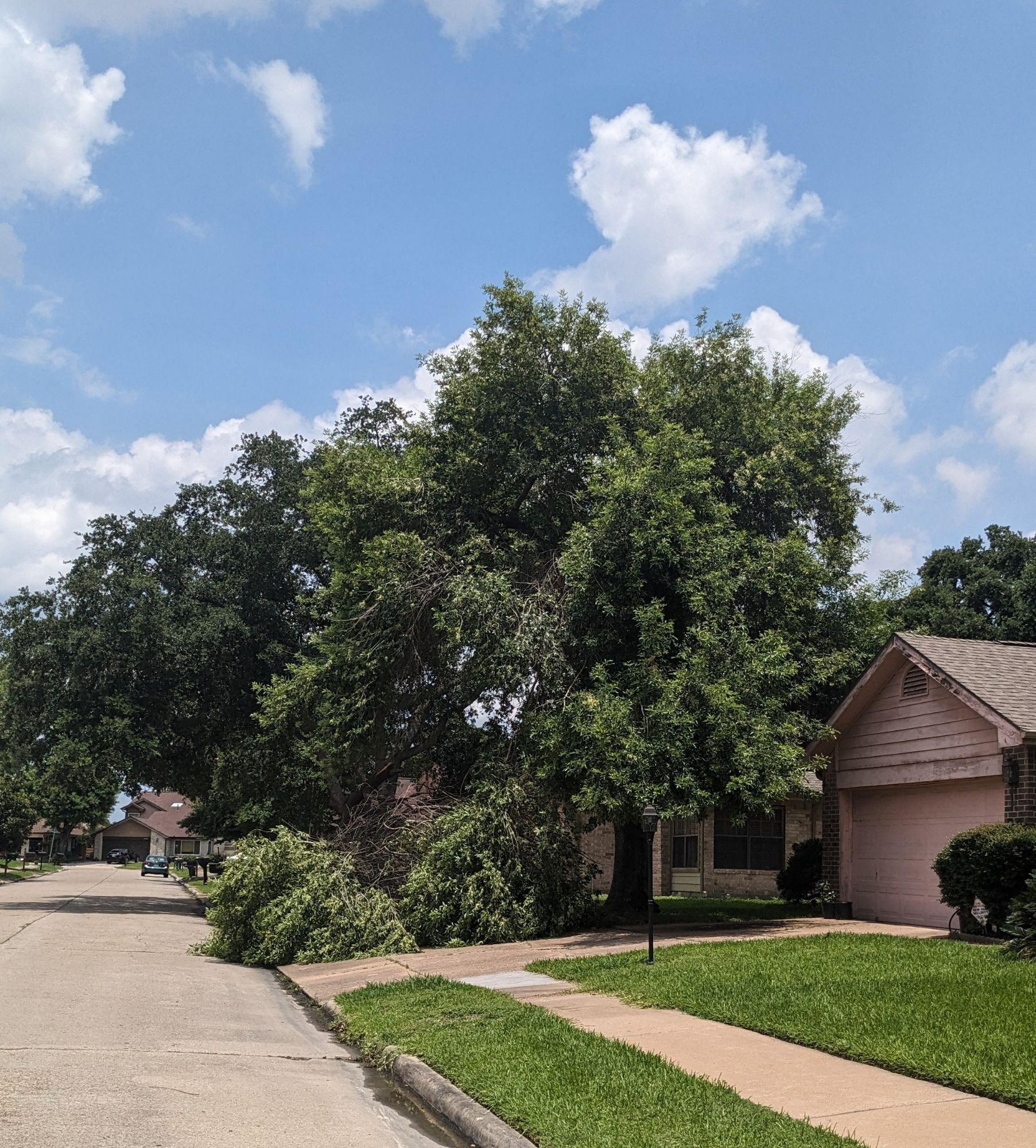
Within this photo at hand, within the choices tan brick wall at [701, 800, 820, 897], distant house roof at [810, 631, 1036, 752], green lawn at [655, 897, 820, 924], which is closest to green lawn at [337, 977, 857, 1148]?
distant house roof at [810, 631, 1036, 752]

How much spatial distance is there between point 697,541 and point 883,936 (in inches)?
283

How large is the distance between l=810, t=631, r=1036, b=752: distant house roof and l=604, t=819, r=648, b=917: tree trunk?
427cm

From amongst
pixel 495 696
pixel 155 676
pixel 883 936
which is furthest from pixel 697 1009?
pixel 155 676

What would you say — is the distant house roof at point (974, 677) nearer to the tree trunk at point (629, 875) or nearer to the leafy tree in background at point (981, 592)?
the tree trunk at point (629, 875)

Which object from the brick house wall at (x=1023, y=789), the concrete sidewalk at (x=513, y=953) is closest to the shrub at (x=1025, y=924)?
the brick house wall at (x=1023, y=789)

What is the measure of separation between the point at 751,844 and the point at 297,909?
15.8m

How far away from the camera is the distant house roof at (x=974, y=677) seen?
16.3 metres

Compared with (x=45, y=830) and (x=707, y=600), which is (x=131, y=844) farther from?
(x=707, y=600)

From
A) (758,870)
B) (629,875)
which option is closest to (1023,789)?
(629,875)

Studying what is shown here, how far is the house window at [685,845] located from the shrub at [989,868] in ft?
58.1

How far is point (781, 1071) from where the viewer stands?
8.47 metres

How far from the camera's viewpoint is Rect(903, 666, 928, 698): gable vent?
61.0 feet

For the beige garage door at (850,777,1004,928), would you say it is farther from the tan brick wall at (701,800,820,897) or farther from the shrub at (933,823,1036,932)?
the tan brick wall at (701,800,820,897)

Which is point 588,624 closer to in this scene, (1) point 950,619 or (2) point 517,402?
(2) point 517,402
